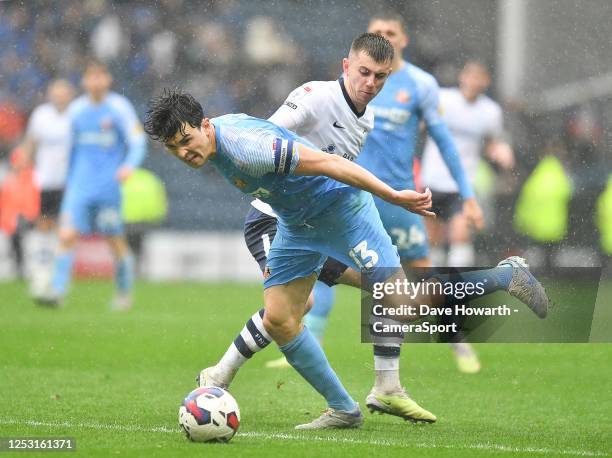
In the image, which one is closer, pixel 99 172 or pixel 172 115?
pixel 172 115

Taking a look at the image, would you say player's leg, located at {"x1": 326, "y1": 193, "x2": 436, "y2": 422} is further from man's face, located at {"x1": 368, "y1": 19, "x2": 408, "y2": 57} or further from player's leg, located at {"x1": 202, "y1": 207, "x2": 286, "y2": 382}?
man's face, located at {"x1": 368, "y1": 19, "x2": 408, "y2": 57}

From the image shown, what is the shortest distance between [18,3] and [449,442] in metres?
7.60

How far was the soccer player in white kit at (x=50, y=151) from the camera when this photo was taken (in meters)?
13.8

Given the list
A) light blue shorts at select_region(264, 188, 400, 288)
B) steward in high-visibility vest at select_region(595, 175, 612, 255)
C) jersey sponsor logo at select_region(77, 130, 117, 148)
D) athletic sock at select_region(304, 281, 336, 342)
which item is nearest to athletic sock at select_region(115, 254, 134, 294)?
jersey sponsor logo at select_region(77, 130, 117, 148)

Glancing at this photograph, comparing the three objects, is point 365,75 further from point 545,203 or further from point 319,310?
point 545,203

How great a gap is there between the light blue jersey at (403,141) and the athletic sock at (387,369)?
5.11 feet

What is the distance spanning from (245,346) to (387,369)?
2.45 ft

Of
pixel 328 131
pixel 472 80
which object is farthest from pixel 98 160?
pixel 328 131

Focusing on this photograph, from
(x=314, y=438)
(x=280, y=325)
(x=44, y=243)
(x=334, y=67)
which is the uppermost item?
(x=334, y=67)

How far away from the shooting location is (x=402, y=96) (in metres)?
7.82

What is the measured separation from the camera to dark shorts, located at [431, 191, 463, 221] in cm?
994

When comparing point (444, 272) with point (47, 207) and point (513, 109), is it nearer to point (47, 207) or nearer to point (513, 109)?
point (513, 109)

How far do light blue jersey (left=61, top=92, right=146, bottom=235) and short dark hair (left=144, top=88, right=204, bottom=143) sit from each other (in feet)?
22.3

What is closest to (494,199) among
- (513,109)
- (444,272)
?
(513,109)
